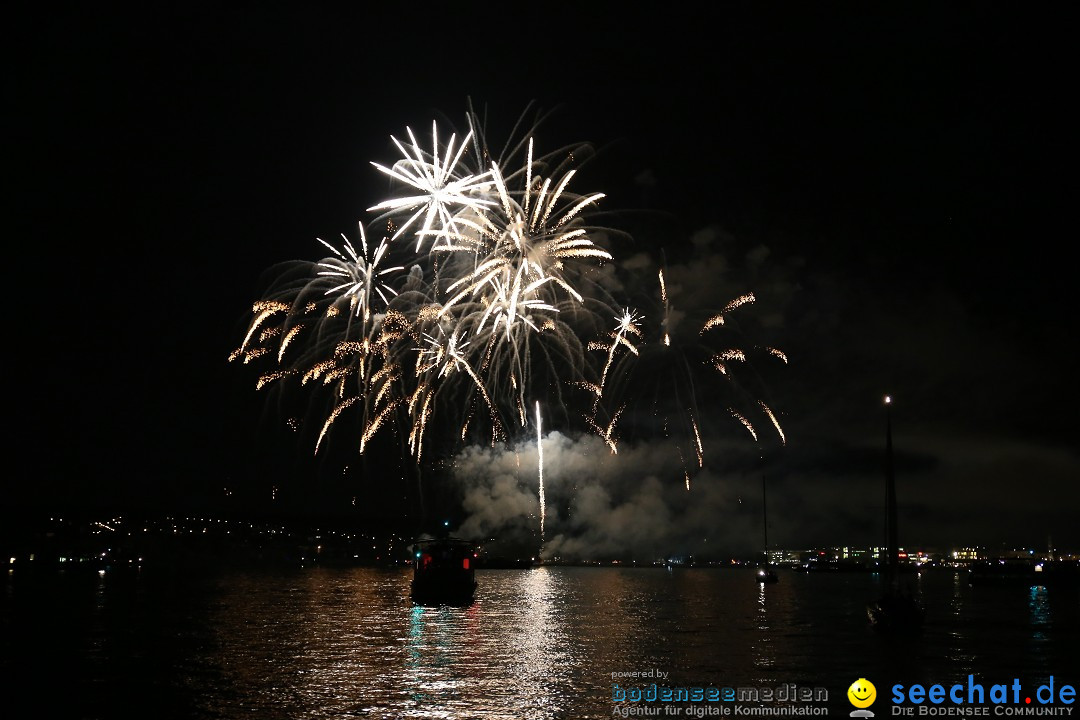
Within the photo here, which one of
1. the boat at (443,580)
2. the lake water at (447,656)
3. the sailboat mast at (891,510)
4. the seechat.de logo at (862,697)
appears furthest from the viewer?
the boat at (443,580)

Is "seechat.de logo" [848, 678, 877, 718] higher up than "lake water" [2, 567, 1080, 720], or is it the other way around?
"seechat.de logo" [848, 678, 877, 718]

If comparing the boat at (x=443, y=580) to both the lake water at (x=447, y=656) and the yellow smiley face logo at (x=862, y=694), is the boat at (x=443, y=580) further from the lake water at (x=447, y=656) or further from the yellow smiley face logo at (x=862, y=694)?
the yellow smiley face logo at (x=862, y=694)

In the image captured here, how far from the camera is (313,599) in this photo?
77.9m

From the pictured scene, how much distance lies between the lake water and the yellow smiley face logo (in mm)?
377

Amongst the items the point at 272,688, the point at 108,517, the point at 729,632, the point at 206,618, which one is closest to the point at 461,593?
the point at 206,618

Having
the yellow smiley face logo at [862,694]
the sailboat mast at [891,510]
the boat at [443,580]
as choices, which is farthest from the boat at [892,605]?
the boat at [443,580]

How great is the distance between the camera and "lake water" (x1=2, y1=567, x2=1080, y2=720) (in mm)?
27344

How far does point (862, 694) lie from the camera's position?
94.7 feet

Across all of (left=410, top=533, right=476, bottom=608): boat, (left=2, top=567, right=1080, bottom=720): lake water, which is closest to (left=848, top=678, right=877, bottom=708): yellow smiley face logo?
(left=2, top=567, right=1080, bottom=720): lake water

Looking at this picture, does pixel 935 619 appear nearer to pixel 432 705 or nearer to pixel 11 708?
pixel 432 705

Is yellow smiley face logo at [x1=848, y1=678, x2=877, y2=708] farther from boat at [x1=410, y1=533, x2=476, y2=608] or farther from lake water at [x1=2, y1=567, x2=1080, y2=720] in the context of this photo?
boat at [x1=410, y1=533, x2=476, y2=608]

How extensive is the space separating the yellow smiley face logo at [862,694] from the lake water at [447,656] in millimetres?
377

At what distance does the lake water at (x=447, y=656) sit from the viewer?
27.3m

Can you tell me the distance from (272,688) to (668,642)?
21308mm
